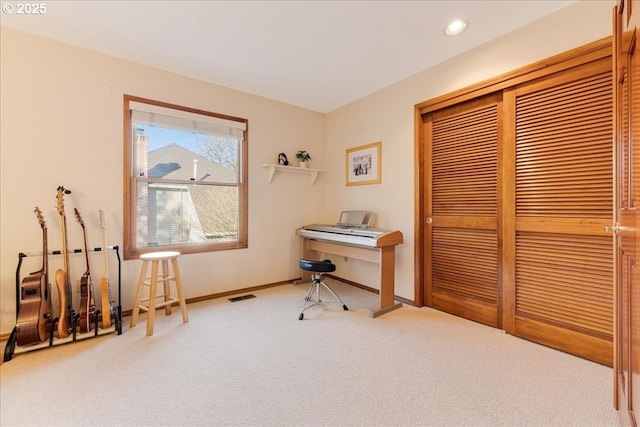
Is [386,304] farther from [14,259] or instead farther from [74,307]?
[14,259]

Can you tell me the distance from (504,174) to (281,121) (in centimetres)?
278

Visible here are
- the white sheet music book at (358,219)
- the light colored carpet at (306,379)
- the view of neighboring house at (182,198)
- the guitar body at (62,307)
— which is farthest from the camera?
the white sheet music book at (358,219)

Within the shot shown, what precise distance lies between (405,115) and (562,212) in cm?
176

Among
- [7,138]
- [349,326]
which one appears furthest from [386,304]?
[7,138]

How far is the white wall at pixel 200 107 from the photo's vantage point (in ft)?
7.31

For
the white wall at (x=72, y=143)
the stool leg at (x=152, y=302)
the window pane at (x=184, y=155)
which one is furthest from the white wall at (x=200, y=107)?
the stool leg at (x=152, y=302)

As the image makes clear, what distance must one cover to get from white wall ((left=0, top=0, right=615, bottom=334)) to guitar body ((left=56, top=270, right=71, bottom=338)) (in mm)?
305

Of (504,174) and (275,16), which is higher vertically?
(275,16)

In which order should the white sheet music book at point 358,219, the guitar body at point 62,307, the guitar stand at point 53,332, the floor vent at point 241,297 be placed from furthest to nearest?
the white sheet music book at point 358,219
the floor vent at point 241,297
the guitar body at point 62,307
the guitar stand at point 53,332

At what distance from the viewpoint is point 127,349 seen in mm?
2084

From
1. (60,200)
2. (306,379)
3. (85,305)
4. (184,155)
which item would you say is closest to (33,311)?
(85,305)

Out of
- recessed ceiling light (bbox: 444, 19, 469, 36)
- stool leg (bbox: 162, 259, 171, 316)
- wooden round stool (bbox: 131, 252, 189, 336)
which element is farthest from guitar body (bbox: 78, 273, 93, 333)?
recessed ceiling light (bbox: 444, 19, 469, 36)

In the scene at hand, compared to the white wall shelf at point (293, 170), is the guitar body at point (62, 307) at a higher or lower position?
lower

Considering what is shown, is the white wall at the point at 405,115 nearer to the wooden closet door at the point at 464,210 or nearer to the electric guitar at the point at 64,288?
the wooden closet door at the point at 464,210
